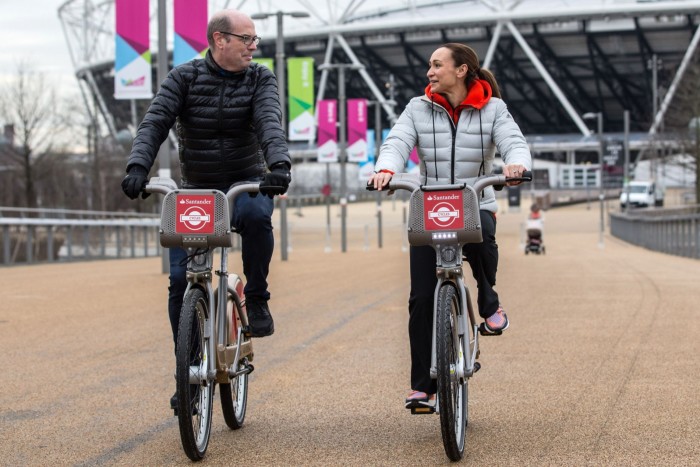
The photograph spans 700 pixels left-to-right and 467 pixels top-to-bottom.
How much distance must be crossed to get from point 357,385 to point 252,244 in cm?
184

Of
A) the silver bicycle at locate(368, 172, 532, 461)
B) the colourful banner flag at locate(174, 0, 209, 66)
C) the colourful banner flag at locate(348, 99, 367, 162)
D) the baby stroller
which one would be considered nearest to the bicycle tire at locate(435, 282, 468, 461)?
the silver bicycle at locate(368, 172, 532, 461)

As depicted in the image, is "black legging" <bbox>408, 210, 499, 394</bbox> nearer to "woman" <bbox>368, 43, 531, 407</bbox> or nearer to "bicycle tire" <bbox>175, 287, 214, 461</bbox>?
"woman" <bbox>368, 43, 531, 407</bbox>

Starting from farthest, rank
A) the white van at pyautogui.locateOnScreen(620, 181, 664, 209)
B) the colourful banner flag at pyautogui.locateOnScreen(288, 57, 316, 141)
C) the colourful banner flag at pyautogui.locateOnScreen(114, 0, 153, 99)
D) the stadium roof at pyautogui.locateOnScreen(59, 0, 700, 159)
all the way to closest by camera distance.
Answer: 1. the stadium roof at pyautogui.locateOnScreen(59, 0, 700, 159)
2. the white van at pyautogui.locateOnScreen(620, 181, 664, 209)
3. the colourful banner flag at pyautogui.locateOnScreen(288, 57, 316, 141)
4. the colourful banner flag at pyautogui.locateOnScreen(114, 0, 153, 99)

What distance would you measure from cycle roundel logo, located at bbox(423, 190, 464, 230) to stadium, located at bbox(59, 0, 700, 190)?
80.7 m

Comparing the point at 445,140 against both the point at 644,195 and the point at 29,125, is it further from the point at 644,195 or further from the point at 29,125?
the point at 644,195

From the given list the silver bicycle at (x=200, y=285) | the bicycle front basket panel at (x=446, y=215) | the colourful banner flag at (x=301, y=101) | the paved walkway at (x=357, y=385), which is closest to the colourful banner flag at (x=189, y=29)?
the paved walkway at (x=357, y=385)

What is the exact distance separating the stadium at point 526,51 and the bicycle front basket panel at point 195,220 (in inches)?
3181

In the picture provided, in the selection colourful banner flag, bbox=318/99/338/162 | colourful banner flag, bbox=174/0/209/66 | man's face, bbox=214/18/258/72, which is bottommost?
man's face, bbox=214/18/258/72

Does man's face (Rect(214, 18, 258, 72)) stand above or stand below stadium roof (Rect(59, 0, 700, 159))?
below

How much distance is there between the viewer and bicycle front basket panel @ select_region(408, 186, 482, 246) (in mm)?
5297

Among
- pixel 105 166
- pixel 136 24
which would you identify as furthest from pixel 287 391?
pixel 105 166

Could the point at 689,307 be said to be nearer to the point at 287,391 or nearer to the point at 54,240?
the point at 287,391

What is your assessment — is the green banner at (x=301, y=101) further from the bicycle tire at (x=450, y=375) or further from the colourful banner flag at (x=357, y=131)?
the bicycle tire at (x=450, y=375)

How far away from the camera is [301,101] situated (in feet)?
107
